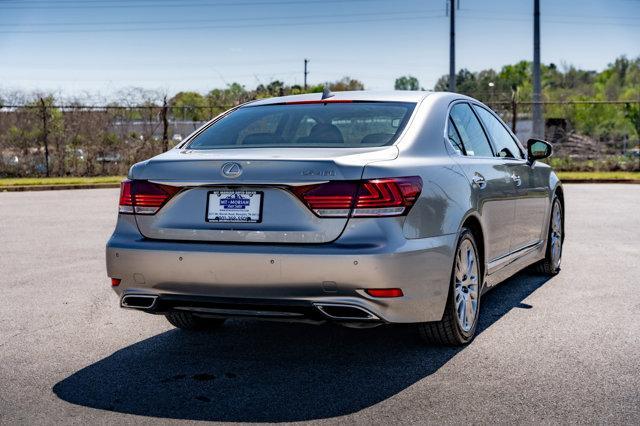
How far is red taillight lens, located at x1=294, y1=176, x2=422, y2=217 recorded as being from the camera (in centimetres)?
470

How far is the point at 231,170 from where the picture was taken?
489 centimetres

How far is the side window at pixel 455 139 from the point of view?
591 cm

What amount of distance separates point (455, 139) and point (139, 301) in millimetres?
2426

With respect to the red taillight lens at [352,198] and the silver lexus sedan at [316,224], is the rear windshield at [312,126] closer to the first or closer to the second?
the silver lexus sedan at [316,224]

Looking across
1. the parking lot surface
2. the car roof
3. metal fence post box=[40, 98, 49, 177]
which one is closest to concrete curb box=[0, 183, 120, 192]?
metal fence post box=[40, 98, 49, 177]

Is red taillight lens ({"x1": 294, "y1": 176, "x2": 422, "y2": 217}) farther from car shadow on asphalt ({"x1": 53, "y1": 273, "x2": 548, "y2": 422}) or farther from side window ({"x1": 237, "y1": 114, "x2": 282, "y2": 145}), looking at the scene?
side window ({"x1": 237, "y1": 114, "x2": 282, "y2": 145})

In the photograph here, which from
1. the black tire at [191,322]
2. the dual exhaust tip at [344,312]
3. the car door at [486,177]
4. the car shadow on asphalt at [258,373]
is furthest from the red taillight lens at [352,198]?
the black tire at [191,322]

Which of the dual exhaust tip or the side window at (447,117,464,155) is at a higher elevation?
the side window at (447,117,464,155)

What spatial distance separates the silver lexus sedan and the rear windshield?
0.01 m

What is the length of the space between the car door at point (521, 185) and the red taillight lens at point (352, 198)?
239cm

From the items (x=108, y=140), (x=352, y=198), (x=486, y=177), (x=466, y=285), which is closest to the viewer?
(x=352, y=198)

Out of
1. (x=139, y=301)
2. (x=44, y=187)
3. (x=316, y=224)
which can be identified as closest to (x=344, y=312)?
(x=316, y=224)

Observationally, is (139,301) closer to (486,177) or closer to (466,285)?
(466,285)

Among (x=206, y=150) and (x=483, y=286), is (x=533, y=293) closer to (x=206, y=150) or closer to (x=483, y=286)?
(x=483, y=286)
